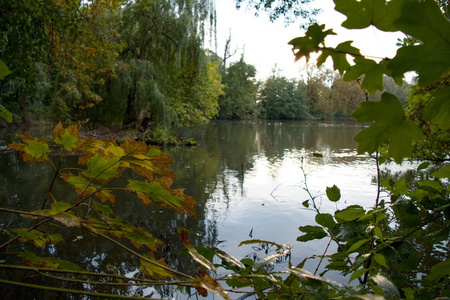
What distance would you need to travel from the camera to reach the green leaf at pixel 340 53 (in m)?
0.43

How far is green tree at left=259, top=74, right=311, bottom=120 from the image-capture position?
47.4 m

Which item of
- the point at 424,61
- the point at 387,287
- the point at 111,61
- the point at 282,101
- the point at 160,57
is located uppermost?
the point at 282,101

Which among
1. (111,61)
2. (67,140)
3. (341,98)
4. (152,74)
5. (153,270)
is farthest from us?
(341,98)

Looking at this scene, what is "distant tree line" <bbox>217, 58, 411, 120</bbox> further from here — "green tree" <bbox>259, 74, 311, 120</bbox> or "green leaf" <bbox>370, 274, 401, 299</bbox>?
"green leaf" <bbox>370, 274, 401, 299</bbox>

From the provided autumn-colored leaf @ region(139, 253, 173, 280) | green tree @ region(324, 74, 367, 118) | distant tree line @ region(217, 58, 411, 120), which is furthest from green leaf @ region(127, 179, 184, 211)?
green tree @ region(324, 74, 367, 118)

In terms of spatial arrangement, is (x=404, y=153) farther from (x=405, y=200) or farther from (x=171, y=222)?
(x=171, y=222)

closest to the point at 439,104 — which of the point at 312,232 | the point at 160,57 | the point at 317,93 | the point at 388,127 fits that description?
the point at 388,127

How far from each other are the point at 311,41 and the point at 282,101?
160ft

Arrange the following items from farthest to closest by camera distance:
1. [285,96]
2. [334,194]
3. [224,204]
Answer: [285,96] → [224,204] → [334,194]

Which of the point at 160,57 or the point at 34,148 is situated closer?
the point at 34,148

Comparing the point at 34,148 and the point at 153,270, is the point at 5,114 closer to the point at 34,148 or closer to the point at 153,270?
the point at 34,148

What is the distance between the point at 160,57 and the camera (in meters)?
12.5

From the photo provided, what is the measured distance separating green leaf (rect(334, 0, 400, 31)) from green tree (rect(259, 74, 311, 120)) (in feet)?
155

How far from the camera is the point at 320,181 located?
7.38 metres
